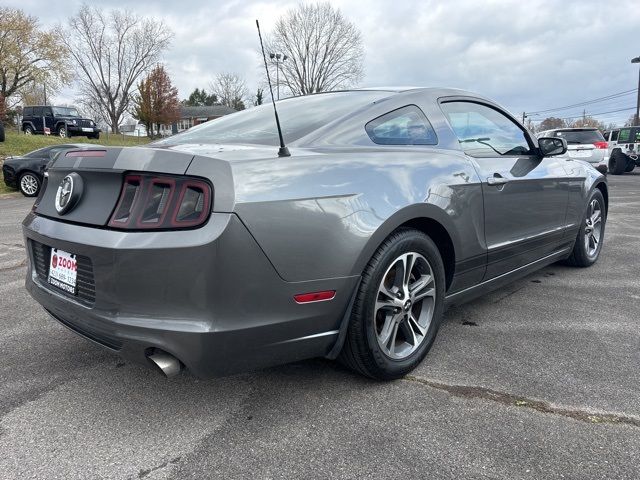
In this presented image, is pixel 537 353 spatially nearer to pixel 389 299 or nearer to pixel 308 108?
pixel 389 299

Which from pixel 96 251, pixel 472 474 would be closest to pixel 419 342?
pixel 472 474

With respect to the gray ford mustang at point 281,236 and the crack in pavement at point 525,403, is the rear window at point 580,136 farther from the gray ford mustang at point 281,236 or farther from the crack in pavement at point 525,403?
the crack in pavement at point 525,403

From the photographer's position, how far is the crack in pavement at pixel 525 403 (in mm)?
2137

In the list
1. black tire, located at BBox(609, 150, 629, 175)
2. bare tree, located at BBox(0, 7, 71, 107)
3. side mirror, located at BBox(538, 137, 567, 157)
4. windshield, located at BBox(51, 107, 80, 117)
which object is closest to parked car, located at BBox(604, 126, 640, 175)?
black tire, located at BBox(609, 150, 629, 175)

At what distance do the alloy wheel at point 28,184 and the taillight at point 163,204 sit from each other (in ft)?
43.9

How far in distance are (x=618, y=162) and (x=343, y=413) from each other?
69.3 feet

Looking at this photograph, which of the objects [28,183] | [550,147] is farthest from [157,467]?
[28,183]

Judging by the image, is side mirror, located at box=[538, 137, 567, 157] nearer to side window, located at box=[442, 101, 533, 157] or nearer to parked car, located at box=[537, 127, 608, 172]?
side window, located at box=[442, 101, 533, 157]

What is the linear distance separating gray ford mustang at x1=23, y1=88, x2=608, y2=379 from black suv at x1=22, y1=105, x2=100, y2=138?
88.8ft

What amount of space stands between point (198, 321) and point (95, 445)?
691 millimetres

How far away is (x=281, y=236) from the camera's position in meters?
1.93

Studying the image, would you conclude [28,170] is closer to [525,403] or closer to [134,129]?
[525,403]

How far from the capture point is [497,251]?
3.07 m

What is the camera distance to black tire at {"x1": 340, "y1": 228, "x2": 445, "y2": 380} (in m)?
2.23
